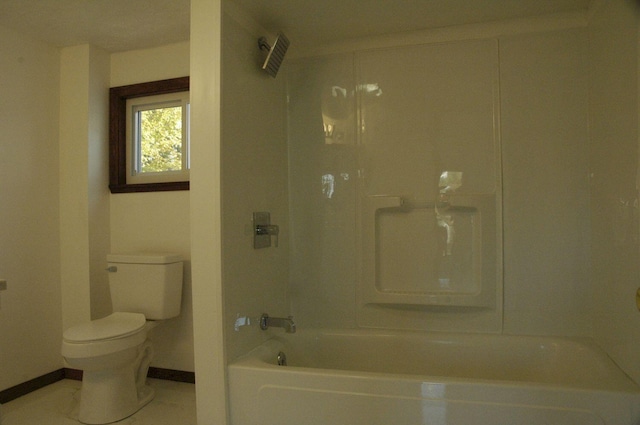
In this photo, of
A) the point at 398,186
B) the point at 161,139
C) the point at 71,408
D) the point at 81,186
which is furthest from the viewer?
the point at 161,139

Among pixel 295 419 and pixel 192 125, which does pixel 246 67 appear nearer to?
pixel 192 125

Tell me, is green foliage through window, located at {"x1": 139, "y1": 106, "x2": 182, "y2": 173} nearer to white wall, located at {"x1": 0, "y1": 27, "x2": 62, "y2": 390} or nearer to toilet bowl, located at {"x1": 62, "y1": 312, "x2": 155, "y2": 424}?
white wall, located at {"x1": 0, "y1": 27, "x2": 62, "y2": 390}

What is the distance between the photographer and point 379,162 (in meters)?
2.13

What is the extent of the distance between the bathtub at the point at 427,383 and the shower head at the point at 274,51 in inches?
51.8

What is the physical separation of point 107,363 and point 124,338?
0.48 feet

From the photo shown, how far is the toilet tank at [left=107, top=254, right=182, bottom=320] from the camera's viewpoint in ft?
7.82

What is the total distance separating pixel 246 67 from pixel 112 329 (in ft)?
5.04

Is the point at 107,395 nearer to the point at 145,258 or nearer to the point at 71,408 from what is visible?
the point at 71,408

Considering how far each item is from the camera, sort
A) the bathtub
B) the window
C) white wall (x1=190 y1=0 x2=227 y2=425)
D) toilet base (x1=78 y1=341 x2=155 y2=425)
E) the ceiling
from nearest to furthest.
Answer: the bathtub < white wall (x1=190 y1=0 x2=227 y2=425) < the ceiling < toilet base (x1=78 y1=341 x2=155 y2=425) < the window

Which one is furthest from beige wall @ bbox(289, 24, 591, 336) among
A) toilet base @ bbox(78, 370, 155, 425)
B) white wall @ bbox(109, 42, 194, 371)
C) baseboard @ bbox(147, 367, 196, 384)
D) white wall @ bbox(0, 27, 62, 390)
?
white wall @ bbox(0, 27, 62, 390)

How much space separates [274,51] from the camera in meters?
1.83

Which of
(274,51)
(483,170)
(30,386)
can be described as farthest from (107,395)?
(483,170)

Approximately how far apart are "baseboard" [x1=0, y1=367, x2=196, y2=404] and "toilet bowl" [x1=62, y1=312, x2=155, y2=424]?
0.31 meters

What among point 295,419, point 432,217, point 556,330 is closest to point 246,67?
point 432,217
